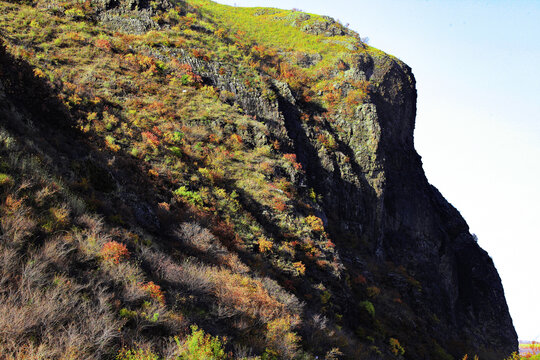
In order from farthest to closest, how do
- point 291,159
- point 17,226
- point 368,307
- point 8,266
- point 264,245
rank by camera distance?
point 291,159, point 368,307, point 264,245, point 17,226, point 8,266

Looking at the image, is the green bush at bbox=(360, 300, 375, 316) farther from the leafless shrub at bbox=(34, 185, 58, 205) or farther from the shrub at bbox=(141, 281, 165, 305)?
the leafless shrub at bbox=(34, 185, 58, 205)

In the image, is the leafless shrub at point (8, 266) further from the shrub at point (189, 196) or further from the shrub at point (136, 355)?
the shrub at point (189, 196)

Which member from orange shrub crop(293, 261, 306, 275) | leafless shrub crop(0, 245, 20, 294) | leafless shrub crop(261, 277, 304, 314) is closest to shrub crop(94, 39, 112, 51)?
orange shrub crop(293, 261, 306, 275)

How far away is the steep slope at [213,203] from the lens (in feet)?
21.5

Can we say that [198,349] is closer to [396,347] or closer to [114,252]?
[114,252]

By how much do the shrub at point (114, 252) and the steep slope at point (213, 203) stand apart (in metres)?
0.05

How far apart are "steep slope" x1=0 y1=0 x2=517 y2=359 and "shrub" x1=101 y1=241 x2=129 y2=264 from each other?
0.05m

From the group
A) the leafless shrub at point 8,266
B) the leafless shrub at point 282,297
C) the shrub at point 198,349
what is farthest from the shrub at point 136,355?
the leafless shrub at point 282,297

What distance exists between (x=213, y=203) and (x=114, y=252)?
25.2 feet

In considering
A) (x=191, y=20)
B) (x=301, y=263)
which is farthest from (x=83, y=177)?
(x=191, y=20)

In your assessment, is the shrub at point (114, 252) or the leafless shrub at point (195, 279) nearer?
the shrub at point (114, 252)

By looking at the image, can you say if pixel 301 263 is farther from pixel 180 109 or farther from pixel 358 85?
pixel 358 85

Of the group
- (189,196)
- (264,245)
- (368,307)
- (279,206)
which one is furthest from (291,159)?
(368,307)

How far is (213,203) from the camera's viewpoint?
1508 centimetres
